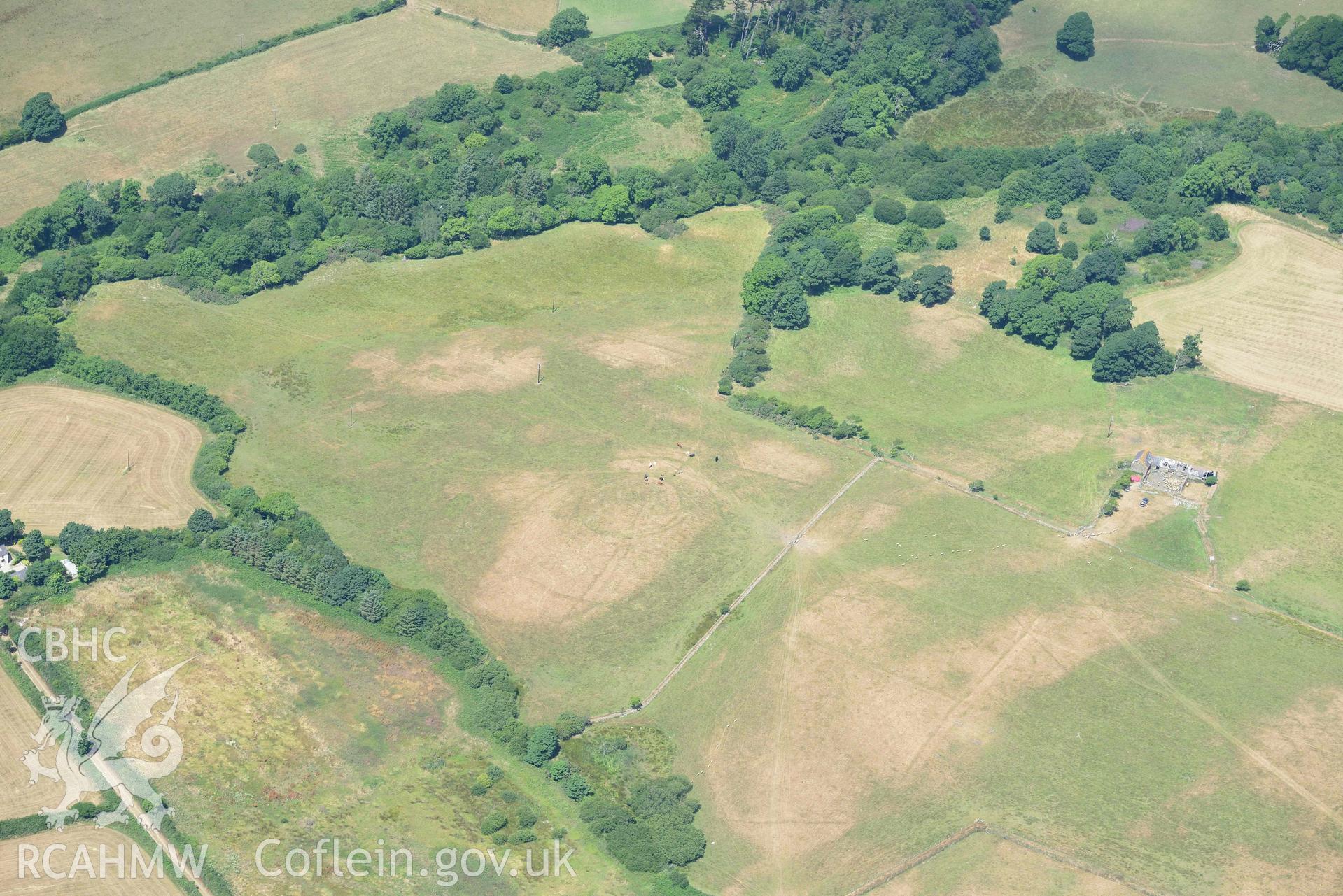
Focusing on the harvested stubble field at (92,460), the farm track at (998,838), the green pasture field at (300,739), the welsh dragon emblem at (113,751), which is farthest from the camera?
the harvested stubble field at (92,460)

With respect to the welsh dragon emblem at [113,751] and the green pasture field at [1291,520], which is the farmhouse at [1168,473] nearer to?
the green pasture field at [1291,520]

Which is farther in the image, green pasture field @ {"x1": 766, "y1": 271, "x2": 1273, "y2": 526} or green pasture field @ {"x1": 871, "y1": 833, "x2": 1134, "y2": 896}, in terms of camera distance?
green pasture field @ {"x1": 766, "y1": 271, "x2": 1273, "y2": 526}

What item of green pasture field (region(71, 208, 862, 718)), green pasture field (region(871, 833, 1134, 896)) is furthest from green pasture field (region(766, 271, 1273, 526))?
green pasture field (region(871, 833, 1134, 896))

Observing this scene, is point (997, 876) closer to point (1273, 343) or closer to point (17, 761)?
point (17, 761)

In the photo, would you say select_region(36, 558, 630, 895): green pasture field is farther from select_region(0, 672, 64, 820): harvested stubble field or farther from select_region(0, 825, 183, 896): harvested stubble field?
select_region(0, 672, 64, 820): harvested stubble field

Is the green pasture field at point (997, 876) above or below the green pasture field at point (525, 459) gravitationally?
below

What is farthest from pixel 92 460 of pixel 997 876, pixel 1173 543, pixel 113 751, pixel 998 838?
pixel 1173 543

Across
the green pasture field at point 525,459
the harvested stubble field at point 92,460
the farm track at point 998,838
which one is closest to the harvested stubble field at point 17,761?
the harvested stubble field at point 92,460
